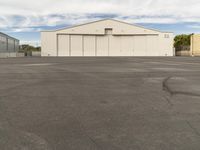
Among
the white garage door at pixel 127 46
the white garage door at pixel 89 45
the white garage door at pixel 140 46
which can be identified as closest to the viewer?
the white garage door at pixel 89 45

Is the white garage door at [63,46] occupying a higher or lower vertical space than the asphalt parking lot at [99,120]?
higher

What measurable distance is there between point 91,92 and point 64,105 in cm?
204

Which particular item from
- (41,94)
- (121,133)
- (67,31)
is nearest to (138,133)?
(121,133)

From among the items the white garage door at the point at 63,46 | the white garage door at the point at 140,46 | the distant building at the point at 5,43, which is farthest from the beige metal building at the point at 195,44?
the distant building at the point at 5,43

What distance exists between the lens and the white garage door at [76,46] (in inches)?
2293

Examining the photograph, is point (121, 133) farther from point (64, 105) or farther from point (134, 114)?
point (64, 105)

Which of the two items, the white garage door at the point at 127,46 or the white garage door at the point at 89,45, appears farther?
the white garage door at the point at 127,46

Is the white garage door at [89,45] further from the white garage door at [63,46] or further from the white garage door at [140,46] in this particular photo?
the white garage door at [140,46]

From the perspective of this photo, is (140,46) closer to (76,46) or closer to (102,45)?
(102,45)

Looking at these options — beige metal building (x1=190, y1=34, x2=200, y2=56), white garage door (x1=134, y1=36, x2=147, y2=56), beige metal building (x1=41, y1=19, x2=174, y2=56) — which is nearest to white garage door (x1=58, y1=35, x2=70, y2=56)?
beige metal building (x1=41, y1=19, x2=174, y2=56)

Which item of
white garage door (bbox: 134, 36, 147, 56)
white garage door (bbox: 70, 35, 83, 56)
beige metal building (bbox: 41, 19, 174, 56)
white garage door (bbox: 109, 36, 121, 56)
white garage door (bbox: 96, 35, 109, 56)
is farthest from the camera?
white garage door (bbox: 134, 36, 147, 56)

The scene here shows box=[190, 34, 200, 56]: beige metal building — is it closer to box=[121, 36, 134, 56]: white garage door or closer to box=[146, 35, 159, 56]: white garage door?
box=[146, 35, 159, 56]: white garage door

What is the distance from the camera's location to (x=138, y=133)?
14.9 feet

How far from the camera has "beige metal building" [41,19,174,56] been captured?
190 ft
